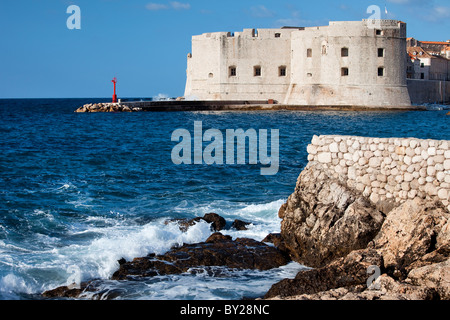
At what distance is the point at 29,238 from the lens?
7.50m

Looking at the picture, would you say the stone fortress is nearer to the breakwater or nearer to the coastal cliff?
the breakwater

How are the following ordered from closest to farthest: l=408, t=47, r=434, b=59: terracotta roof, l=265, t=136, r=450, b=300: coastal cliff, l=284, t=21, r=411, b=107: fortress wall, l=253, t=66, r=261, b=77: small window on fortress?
l=265, t=136, r=450, b=300: coastal cliff < l=284, t=21, r=411, b=107: fortress wall < l=253, t=66, r=261, b=77: small window on fortress < l=408, t=47, r=434, b=59: terracotta roof

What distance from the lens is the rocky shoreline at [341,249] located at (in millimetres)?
4914

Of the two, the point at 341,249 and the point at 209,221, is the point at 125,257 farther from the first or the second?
the point at 341,249

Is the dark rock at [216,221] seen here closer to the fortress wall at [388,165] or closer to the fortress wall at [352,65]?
the fortress wall at [388,165]

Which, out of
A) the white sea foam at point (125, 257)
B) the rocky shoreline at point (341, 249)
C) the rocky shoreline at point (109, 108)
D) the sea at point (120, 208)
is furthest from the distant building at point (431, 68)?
the rocky shoreline at point (341, 249)

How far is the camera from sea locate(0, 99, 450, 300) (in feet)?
19.4

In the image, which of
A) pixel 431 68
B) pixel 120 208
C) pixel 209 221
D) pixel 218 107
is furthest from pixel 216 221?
pixel 431 68

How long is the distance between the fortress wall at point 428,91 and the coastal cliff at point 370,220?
32.0 meters

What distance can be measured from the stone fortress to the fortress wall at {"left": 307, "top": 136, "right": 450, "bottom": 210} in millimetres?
26246

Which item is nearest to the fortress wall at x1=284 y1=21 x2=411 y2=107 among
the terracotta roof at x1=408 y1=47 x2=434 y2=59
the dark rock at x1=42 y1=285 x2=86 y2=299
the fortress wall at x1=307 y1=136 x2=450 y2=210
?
the terracotta roof at x1=408 y1=47 x2=434 y2=59

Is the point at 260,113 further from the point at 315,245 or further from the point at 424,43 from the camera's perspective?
the point at 424,43
